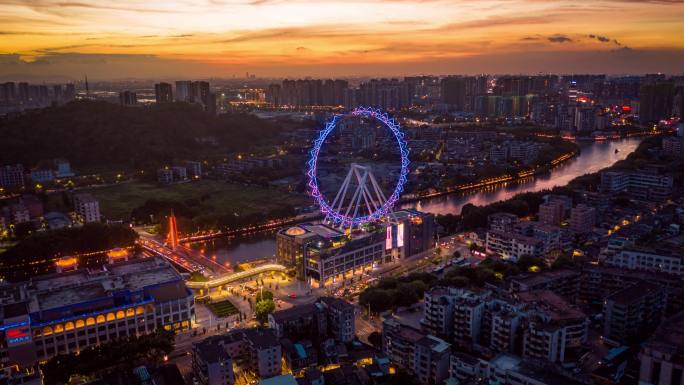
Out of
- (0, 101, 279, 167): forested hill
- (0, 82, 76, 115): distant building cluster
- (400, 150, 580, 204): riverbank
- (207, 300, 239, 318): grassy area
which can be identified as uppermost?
(0, 82, 76, 115): distant building cluster

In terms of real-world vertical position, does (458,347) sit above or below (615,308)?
below

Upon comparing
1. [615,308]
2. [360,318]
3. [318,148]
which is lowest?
[360,318]

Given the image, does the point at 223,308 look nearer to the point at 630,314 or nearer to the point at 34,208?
the point at 630,314

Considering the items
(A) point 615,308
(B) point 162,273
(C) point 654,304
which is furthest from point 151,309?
(C) point 654,304

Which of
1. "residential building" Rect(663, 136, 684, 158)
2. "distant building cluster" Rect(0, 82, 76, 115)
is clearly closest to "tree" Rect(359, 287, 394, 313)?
"residential building" Rect(663, 136, 684, 158)

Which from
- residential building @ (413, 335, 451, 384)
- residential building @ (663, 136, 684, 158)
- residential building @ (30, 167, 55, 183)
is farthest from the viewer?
residential building @ (663, 136, 684, 158)

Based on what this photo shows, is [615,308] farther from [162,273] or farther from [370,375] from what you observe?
[162,273]

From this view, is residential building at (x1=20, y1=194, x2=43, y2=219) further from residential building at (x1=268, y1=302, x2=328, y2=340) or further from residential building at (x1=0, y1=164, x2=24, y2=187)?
residential building at (x1=268, y1=302, x2=328, y2=340)
